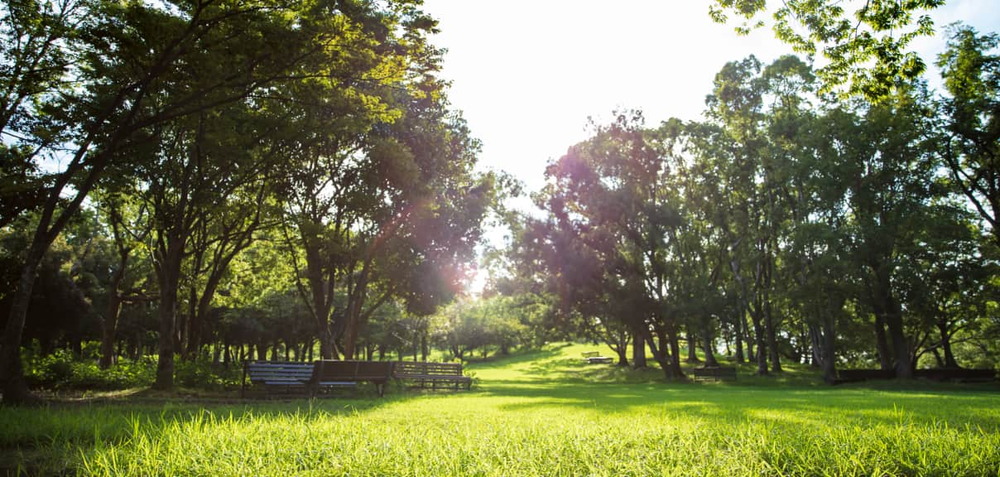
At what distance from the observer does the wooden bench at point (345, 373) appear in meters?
13.5

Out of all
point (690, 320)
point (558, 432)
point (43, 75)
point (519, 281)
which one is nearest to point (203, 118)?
point (43, 75)

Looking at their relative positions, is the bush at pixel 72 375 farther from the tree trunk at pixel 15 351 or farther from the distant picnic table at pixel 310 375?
the tree trunk at pixel 15 351

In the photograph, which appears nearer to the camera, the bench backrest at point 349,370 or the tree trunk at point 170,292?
the bench backrest at point 349,370

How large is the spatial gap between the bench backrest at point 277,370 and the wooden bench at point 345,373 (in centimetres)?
21

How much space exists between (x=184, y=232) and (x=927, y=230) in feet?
98.2

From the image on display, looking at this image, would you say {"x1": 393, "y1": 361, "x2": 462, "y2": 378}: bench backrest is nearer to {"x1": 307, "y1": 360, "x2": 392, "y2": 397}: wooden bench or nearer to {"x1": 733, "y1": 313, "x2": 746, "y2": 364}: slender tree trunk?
{"x1": 307, "y1": 360, "x2": 392, "y2": 397}: wooden bench

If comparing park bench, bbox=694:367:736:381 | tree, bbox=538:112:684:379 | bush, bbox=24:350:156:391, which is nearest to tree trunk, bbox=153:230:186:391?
bush, bbox=24:350:156:391

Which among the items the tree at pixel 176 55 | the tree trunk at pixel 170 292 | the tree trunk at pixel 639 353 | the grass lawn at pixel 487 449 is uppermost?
the tree at pixel 176 55

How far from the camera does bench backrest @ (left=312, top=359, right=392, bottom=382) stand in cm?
1354

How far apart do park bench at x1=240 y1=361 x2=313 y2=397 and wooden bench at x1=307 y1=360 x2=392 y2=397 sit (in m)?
0.21

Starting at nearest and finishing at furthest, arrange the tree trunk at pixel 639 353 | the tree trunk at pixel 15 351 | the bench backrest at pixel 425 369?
the tree trunk at pixel 15 351 → the bench backrest at pixel 425 369 → the tree trunk at pixel 639 353

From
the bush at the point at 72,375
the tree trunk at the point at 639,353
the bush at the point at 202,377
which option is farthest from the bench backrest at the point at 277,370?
the tree trunk at the point at 639,353

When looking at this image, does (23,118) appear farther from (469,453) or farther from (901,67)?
(901,67)

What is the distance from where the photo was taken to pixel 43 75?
1173 cm
